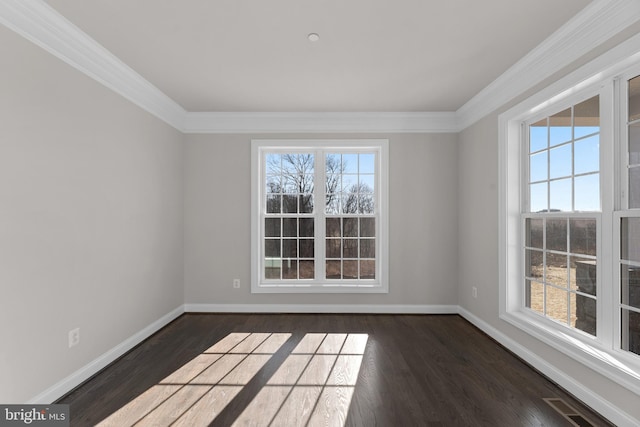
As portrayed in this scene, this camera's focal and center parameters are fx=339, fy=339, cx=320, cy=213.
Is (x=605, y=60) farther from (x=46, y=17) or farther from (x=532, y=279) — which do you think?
(x=46, y=17)

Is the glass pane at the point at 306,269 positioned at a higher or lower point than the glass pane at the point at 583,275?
lower

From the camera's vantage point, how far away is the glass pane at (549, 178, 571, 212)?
269cm

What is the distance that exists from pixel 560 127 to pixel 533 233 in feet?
3.13

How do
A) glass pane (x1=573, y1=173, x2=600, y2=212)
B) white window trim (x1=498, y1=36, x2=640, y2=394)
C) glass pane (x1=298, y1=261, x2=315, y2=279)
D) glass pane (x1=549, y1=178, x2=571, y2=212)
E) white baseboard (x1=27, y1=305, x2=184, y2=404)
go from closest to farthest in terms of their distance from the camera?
white window trim (x1=498, y1=36, x2=640, y2=394) < white baseboard (x1=27, y1=305, x2=184, y2=404) < glass pane (x1=573, y1=173, x2=600, y2=212) < glass pane (x1=549, y1=178, x2=571, y2=212) < glass pane (x1=298, y1=261, x2=315, y2=279)

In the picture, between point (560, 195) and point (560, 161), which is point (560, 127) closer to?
point (560, 161)

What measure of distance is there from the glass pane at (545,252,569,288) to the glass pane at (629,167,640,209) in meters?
0.70

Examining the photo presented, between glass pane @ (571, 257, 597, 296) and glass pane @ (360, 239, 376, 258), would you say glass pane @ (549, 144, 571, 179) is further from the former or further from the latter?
glass pane @ (360, 239, 376, 258)

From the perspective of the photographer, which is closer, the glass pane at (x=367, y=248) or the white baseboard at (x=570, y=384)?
the white baseboard at (x=570, y=384)

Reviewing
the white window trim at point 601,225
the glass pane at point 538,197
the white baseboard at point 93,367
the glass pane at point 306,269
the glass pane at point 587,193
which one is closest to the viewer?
the white window trim at point 601,225

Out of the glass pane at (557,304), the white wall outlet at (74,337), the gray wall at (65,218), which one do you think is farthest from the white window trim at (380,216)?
the white wall outlet at (74,337)

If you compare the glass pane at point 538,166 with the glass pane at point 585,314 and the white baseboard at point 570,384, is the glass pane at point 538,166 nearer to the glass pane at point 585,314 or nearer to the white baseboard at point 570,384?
the glass pane at point 585,314

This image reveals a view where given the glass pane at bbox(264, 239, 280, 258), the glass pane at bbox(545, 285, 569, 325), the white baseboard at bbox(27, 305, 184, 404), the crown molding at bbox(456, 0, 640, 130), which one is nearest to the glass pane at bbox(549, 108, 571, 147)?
the crown molding at bbox(456, 0, 640, 130)

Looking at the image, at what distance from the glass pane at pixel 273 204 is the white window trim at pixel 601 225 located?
2.66 meters

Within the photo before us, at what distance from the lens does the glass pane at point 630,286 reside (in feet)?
6.87
